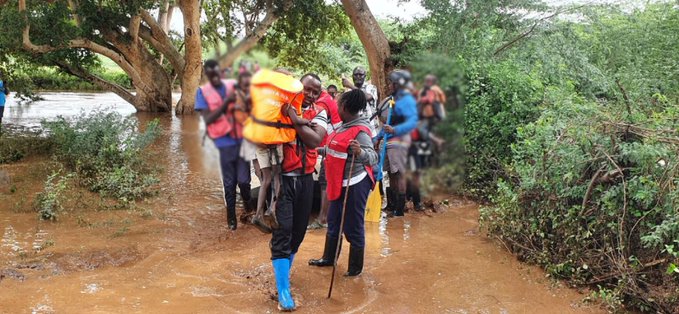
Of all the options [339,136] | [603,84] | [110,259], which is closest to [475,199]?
[603,84]

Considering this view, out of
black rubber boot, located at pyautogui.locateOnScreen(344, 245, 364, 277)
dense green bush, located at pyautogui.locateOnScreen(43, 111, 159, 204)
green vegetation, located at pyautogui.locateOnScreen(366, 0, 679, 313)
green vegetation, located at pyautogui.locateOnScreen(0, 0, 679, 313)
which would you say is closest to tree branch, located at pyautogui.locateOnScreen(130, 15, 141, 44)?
dense green bush, located at pyautogui.locateOnScreen(43, 111, 159, 204)

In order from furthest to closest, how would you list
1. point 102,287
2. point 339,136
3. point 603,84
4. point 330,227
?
point 603,84 < point 330,227 < point 102,287 < point 339,136

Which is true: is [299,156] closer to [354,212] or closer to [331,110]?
[354,212]

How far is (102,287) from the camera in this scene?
433cm

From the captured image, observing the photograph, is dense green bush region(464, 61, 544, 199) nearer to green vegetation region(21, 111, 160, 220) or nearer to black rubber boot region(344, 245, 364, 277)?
black rubber boot region(344, 245, 364, 277)

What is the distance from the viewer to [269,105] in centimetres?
159

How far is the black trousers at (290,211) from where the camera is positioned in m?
3.56

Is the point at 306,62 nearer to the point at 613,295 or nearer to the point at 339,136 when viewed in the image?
the point at 339,136

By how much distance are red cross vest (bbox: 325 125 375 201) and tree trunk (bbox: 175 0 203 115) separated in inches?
52.1

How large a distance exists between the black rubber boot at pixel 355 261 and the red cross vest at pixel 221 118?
131 inches

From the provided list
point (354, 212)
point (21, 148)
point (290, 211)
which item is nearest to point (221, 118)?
point (290, 211)

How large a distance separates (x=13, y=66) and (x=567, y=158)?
13.3 m

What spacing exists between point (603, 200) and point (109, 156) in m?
6.12

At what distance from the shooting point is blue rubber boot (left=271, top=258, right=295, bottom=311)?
3865 millimetres
